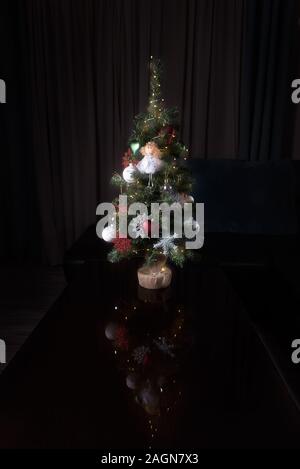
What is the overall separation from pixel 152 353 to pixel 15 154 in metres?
2.43

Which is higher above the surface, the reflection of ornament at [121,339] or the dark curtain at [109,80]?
the dark curtain at [109,80]

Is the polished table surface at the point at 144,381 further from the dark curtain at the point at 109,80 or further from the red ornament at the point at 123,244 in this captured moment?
the dark curtain at the point at 109,80

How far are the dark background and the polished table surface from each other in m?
1.85

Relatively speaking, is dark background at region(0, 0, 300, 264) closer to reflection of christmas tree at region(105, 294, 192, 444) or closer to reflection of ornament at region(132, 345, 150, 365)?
reflection of christmas tree at region(105, 294, 192, 444)

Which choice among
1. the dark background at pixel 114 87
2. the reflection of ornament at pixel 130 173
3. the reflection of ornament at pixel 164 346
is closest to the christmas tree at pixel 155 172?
the reflection of ornament at pixel 130 173

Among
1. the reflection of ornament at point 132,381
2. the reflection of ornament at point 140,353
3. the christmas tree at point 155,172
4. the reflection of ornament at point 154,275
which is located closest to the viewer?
the reflection of ornament at point 132,381

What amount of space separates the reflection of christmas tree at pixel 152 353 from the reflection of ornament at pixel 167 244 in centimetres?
20

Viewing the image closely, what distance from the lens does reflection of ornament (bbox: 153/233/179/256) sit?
1.32 meters

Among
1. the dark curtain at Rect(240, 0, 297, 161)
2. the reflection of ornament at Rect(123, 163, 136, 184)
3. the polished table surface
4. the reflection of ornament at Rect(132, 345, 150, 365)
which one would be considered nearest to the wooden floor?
the polished table surface

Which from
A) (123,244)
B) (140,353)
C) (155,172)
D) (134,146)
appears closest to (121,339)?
(140,353)

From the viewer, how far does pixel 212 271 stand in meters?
1.67

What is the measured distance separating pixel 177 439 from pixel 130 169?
87 cm

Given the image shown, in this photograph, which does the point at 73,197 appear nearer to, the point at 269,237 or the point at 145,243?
the point at 269,237

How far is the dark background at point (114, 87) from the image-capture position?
2676 mm
